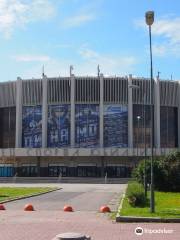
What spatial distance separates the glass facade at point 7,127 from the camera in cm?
9419

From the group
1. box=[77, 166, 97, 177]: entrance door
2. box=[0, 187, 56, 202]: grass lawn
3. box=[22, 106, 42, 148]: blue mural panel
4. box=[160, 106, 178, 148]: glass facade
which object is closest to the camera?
box=[0, 187, 56, 202]: grass lawn

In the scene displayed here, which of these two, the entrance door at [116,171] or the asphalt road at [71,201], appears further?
the entrance door at [116,171]

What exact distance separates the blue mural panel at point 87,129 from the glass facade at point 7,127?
12.0m

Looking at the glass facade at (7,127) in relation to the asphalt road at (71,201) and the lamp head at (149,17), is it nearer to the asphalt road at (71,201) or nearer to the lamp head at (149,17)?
the asphalt road at (71,201)

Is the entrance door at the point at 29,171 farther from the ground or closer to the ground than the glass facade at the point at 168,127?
closer to the ground

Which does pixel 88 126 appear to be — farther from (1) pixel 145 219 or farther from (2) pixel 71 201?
(1) pixel 145 219

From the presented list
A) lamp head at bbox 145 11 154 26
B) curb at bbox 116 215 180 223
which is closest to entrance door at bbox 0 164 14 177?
lamp head at bbox 145 11 154 26

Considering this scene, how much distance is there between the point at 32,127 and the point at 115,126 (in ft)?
47.3

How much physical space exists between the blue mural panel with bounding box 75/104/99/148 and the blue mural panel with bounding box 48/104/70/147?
172 centimetres

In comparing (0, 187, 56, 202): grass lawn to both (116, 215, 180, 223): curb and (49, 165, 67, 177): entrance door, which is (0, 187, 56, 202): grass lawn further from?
→ (49, 165, 67, 177): entrance door

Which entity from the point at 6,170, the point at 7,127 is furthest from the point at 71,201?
the point at 7,127

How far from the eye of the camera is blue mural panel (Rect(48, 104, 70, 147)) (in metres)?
90.5

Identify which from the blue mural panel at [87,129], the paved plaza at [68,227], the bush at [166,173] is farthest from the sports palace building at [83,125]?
the paved plaza at [68,227]

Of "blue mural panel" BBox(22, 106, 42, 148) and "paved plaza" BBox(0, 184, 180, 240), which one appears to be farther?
"blue mural panel" BBox(22, 106, 42, 148)
